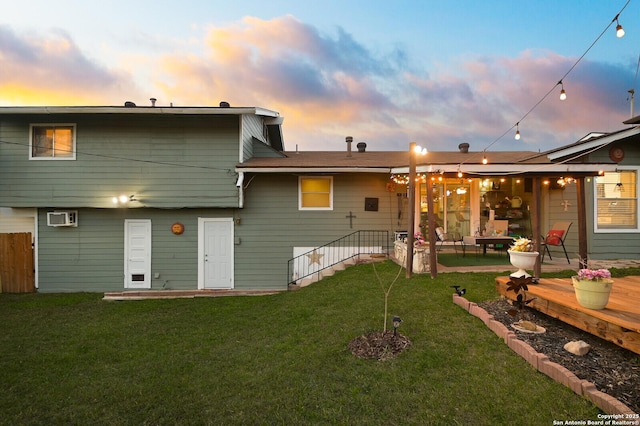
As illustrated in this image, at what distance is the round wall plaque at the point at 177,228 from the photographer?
9.18m

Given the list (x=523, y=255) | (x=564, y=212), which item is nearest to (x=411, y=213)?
(x=523, y=255)

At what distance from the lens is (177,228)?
9.17 meters

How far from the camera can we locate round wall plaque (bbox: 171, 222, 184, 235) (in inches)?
361

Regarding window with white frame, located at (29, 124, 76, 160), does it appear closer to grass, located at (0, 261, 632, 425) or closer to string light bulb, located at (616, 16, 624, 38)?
grass, located at (0, 261, 632, 425)

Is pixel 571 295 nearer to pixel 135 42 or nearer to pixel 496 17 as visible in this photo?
pixel 496 17

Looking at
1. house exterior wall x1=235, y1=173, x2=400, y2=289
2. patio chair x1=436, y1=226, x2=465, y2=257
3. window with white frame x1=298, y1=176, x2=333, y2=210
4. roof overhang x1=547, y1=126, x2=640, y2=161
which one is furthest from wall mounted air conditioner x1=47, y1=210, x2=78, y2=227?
roof overhang x1=547, y1=126, x2=640, y2=161

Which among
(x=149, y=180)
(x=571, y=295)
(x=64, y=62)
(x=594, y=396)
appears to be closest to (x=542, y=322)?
(x=571, y=295)

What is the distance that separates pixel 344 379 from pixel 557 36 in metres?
12.1

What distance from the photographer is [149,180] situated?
8969 millimetres

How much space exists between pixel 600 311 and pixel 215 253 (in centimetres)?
858

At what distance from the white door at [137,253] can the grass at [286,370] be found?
10.1 feet

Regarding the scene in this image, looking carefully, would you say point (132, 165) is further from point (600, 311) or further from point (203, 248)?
point (600, 311)

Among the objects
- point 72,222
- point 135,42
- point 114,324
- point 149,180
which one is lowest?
point 114,324

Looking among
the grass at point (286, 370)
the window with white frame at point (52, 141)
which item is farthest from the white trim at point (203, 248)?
the window with white frame at point (52, 141)
